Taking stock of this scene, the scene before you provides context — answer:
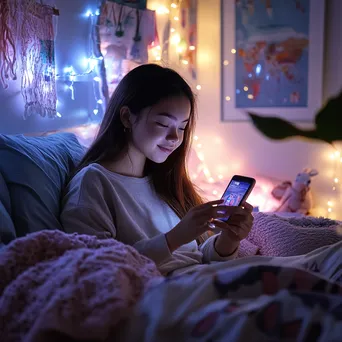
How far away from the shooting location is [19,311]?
68 centimetres

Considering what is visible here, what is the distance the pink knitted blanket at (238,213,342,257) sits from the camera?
Result: 132 cm

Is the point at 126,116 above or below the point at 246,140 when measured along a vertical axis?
above

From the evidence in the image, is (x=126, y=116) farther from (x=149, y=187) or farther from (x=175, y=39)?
(x=175, y=39)

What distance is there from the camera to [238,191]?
119 cm

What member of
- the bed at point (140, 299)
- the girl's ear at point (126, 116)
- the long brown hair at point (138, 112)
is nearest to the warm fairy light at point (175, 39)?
the long brown hair at point (138, 112)

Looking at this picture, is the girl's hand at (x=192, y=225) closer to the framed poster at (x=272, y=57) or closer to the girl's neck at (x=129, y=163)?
the girl's neck at (x=129, y=163)

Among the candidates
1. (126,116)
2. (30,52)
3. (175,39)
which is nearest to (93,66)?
(30,52)

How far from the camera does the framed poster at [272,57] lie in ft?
8.79

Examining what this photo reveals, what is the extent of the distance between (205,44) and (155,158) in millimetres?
1821

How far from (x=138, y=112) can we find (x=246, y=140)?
1.71 metres

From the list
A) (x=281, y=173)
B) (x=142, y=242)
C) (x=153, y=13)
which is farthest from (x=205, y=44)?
(x=142, y=242)

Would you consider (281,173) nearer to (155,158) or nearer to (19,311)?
(155,158)

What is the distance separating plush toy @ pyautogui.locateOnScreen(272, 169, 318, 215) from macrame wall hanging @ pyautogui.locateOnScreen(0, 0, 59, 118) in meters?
1.35

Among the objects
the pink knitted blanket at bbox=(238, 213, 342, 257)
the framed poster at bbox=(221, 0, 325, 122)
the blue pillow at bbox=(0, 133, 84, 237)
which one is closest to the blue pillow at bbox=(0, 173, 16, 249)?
the blue pillow at bbox=(0, 133, 84, 237)
